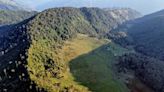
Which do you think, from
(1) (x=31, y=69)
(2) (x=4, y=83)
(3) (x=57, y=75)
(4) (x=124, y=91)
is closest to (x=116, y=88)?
(4) (x=124, y=91)

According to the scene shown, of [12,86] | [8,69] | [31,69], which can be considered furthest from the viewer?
[8,69]

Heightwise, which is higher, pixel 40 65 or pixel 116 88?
pixel 40 65

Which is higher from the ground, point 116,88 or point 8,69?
point 8,69

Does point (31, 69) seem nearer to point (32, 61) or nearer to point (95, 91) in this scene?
point (32, 61)

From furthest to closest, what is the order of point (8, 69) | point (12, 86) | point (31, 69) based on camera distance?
point (8, 69), point (31, 69), point (12, 86)

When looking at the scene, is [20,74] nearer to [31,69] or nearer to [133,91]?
[31,69]

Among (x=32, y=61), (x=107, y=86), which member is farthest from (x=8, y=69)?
(x=107, y=86)

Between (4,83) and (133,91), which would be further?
(133,91)

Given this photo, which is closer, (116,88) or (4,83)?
(4,83)

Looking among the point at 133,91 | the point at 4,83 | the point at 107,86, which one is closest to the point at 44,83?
the point at 4,83
